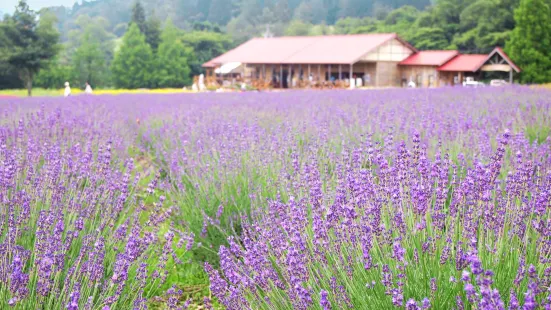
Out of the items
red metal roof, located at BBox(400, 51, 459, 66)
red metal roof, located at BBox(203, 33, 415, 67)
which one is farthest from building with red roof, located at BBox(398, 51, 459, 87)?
red metal roof, located at BBox(203, 33, 415, 67)

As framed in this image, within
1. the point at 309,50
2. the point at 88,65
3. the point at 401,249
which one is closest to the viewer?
the point at 401,249

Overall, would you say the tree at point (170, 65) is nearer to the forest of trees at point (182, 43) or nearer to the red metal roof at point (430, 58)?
the forest of trees at point (182, 43)

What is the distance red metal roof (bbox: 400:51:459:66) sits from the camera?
33331 mm

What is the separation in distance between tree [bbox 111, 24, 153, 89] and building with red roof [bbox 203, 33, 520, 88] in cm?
680

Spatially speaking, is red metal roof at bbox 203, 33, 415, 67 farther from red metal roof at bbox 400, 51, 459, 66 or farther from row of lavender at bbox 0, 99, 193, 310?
row of lavender at bbox 0, 99, 193, 310

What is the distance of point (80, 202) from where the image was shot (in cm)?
308

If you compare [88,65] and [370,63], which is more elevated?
[88,65]

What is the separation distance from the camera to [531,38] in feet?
106

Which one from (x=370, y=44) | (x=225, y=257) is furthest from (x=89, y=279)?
(x=370, y=44)

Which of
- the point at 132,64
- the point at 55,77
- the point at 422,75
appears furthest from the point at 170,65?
the point at 422,75

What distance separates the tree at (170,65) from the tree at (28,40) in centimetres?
867

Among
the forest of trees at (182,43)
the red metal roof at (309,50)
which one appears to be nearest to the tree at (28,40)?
the forest of trees at (182,43)

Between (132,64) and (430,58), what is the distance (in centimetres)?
1963

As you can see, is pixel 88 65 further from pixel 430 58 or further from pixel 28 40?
pixel 430 58
